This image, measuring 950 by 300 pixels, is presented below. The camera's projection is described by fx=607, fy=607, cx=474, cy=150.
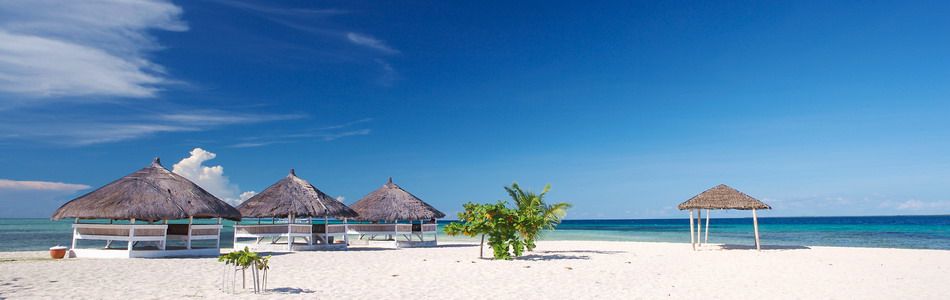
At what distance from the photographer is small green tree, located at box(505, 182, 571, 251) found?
15.7 meters

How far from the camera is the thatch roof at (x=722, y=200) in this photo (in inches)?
751

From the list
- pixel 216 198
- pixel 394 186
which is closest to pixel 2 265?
pixel 216 198

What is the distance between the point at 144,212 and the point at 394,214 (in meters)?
8.43

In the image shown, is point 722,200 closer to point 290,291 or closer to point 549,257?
point 549,257

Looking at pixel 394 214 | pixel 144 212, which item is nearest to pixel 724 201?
pixel 394 214

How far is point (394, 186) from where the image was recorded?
23422mm

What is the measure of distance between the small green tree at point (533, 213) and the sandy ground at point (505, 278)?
67 centimetres

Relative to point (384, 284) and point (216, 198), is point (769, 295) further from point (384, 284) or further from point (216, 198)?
point (216, 198)

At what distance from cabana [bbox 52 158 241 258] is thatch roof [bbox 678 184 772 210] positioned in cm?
1417

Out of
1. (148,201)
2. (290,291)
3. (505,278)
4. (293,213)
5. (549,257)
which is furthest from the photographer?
(293,213)

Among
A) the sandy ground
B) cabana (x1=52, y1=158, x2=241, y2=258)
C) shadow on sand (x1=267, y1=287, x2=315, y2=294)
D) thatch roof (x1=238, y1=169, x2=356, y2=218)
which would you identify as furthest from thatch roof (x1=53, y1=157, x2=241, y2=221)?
shadow on sand (x1=267, y1=287, x2=315, y2=294)

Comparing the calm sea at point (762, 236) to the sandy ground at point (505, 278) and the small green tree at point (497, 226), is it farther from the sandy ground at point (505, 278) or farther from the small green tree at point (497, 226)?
the small green tree at point (497, 226)

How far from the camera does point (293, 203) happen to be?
61.8ft

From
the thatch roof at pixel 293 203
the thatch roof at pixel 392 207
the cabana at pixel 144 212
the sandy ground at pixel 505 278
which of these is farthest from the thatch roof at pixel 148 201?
the thatch roof at pixel 392 207
